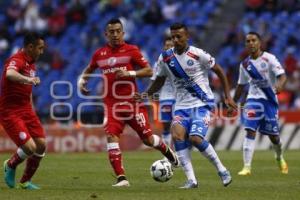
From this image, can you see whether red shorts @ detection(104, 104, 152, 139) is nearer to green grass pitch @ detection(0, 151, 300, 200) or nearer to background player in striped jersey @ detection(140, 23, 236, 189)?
green grass pitch @ detection(0, 151, 300, 200)

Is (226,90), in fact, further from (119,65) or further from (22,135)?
(22,135)

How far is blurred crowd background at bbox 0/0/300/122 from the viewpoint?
100 ft

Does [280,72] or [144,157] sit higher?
[280,72]

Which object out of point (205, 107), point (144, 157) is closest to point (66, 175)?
point (205, 107)

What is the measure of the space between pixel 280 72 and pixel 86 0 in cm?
2126

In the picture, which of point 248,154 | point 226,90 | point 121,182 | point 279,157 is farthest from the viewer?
point 279,157

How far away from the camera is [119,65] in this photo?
14906mm

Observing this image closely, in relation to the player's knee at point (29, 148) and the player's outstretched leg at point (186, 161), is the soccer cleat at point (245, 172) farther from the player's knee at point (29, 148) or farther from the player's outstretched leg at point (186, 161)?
the player's knee at point (29, 148)

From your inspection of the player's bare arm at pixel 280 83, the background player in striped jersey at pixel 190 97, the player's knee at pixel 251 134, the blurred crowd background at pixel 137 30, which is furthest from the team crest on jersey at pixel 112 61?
the blurred crowd background at pixel 137 30

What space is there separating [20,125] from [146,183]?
264 centimetres

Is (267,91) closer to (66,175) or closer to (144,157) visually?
(66,175)

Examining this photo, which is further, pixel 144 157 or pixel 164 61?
pixel 144 157

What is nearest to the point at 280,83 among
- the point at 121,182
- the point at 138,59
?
the point at 138,59

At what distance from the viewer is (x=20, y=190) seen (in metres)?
13.8
